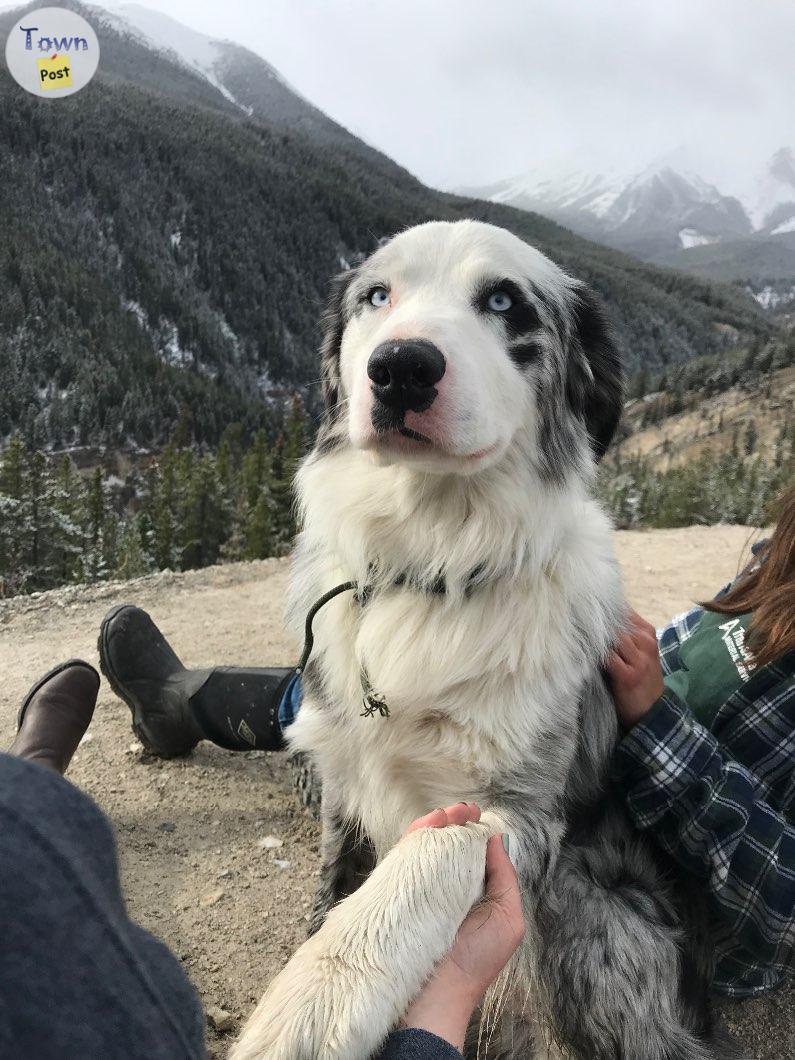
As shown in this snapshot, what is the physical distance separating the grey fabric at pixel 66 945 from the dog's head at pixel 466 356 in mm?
1656

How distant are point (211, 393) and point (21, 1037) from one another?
12485cm

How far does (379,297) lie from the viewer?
2729 millimetres

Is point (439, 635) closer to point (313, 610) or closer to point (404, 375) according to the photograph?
point (313, 610)

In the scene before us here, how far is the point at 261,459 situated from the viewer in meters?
58.1

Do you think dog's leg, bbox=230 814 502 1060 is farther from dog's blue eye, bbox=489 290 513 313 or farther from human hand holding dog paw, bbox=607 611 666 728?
dog's blue eye, bbox=489 290 513 313

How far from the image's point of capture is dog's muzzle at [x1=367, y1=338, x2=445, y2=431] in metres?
2.11

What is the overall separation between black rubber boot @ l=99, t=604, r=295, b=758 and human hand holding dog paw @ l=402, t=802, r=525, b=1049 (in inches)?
81.0

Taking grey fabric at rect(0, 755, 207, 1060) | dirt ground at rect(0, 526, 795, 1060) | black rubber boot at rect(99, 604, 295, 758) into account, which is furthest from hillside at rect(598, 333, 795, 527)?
grey fabric at rect(0, 755, 207, 1060)

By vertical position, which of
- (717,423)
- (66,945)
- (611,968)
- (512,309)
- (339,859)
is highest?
(512,309)

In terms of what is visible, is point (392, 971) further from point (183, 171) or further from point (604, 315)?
point (183, 171)

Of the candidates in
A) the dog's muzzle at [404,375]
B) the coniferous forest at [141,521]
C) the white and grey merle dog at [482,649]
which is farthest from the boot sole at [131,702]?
the coniferous forest at [141,521]

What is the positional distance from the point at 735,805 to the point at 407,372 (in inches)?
64.9

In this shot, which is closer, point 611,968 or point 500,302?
point 611,968

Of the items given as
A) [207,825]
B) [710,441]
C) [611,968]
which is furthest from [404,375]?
[710,441]
